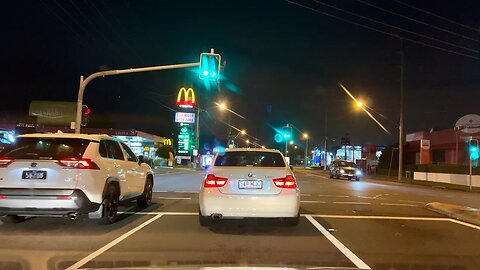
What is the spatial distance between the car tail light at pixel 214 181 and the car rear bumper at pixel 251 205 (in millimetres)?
120

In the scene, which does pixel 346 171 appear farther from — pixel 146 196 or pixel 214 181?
pixel 214 181

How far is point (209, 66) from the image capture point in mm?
21812

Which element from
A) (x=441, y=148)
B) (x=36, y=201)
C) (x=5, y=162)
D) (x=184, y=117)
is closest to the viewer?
(x=36, y=201)

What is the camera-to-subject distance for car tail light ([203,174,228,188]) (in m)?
10.1

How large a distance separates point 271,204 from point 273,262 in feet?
8.70

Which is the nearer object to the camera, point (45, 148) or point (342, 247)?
point (342, 247)

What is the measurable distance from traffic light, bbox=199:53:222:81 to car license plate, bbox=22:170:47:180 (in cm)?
1268

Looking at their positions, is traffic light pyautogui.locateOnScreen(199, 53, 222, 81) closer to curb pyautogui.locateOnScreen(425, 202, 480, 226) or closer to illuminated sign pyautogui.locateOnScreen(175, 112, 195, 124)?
curb pyautogui.locateOnScreen(425, 202, 480, 226)

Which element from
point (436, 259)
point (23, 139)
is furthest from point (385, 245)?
point (23, 139)

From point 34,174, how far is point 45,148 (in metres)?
0.78

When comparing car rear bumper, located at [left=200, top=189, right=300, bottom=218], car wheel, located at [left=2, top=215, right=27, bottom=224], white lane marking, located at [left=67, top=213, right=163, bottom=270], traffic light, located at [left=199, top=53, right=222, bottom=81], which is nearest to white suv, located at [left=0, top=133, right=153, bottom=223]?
white lane marking, located at [left=67, top=213, right=163, bottom=270]

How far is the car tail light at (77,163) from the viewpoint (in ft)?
31.9

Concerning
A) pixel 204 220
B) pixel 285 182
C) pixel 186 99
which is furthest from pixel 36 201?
pixel 186 99

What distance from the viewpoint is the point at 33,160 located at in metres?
9.78
